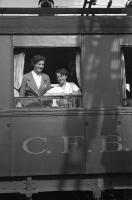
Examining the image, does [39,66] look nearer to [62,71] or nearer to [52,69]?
[52,69]

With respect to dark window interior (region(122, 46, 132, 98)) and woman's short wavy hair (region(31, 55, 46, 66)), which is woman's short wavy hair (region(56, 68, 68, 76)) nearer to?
woman's short wavy hair (region(31, 55, 46, 66))

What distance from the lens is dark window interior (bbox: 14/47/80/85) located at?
6432mm

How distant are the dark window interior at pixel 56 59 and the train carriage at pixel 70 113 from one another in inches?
0.6

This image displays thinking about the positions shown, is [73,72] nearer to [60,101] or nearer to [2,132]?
[60,101]

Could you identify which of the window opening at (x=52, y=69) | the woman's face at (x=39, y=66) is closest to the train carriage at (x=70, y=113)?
the window opening at (x=52, y=69)

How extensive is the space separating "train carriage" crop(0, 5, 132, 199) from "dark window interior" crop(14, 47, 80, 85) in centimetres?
2

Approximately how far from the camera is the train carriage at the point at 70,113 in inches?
241

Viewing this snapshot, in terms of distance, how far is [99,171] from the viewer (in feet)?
20.4

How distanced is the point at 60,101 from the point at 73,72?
0.51 m

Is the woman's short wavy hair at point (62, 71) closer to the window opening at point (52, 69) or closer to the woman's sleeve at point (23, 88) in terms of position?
the window opening at point (52, 69)

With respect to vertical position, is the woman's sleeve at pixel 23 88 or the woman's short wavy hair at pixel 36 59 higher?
the woman's short wavy hair at pixel 36 59

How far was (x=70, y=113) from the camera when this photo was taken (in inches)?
244

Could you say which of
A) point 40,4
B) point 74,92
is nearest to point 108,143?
point 74,92

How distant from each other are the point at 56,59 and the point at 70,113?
0.89m
